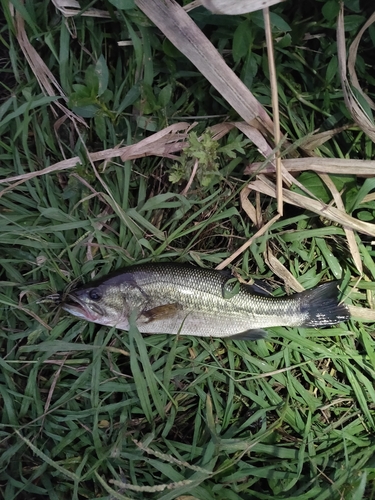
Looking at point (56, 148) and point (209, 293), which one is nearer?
point (209, 293)

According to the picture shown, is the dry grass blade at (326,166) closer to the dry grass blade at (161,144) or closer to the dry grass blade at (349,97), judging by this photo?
the dry grass blade at (349,97)

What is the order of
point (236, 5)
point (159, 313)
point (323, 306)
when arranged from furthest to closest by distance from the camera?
point (323, 306) → point (159, 313) → point (236, 5)

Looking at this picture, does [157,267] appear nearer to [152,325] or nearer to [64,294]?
[152,325]

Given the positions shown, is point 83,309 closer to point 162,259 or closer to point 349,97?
point 162,259

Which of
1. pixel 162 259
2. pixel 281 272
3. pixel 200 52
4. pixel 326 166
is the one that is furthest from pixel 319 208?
pixel 200 52

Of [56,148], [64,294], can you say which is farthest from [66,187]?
[64,294]

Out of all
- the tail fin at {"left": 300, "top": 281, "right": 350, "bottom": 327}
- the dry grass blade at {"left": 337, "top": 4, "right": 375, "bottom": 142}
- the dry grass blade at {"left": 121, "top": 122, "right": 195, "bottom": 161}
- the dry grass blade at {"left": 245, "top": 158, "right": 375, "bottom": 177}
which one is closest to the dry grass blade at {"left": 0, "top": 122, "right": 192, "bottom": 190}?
the dry grass blade at {"left": 121, "top": 122, "right": 195, "bottom": 161}
